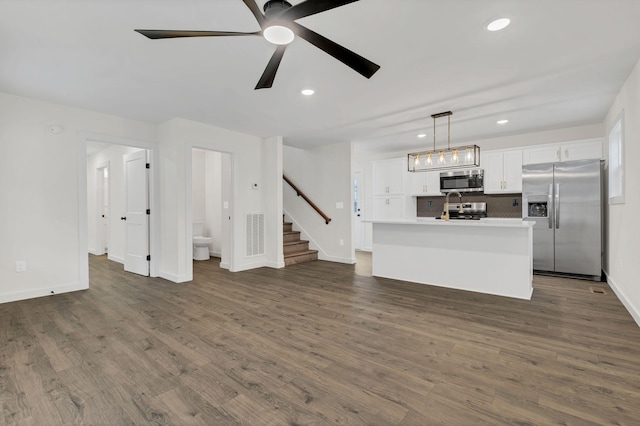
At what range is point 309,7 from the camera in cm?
167

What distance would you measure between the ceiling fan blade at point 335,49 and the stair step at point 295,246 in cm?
458

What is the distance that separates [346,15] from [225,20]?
89 cm

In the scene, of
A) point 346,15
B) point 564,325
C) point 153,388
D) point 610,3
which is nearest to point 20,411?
point 153,388

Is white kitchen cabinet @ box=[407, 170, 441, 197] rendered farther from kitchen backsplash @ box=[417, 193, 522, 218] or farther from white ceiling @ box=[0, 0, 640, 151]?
white ceiling @ box=[0, 0, 640, 151]

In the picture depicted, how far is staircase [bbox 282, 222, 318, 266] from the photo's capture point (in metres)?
A: 6.13

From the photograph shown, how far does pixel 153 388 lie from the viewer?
6.18ft

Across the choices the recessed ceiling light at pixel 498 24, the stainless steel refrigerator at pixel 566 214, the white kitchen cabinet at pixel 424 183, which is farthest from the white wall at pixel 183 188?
the stainless steel refrigerator at pixel 566 214

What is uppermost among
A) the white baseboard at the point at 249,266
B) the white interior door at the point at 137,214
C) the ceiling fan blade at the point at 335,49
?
the ceiling fan blade at the point at 335,49

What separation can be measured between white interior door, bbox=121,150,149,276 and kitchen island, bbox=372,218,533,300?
3820 mm

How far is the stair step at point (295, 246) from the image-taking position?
6.36 m

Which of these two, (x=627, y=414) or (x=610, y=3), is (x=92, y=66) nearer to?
(x=610, y=3)

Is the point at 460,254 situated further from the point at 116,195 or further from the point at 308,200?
the point at 116,195

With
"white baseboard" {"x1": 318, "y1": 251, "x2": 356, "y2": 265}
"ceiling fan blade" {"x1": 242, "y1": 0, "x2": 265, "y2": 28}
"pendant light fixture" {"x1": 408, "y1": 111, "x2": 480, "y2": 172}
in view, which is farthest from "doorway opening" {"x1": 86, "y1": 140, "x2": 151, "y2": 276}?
"pendant light fixture" {"x1": 408, "y1": 111, "x2": 480, "y2": 172}

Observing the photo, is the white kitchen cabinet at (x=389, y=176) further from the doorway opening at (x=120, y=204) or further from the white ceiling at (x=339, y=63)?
the doorway opening at (x=120, y=204)
